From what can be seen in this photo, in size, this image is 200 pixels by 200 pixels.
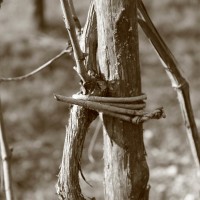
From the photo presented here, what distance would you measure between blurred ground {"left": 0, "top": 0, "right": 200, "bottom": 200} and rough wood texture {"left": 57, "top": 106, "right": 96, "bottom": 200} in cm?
175

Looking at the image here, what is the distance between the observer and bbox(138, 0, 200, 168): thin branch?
1.03 metres

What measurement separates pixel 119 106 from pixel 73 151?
12 centimetres

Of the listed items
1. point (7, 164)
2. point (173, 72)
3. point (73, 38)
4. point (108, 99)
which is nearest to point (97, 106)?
point (108, 99)

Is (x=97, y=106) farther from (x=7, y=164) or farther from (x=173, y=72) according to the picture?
(x=7, y=164)

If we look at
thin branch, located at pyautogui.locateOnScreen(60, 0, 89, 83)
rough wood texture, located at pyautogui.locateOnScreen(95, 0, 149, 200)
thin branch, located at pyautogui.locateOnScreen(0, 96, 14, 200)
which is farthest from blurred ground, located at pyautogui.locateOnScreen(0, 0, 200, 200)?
thin branch, located at pyautogui.locateOnScreen(60, 0, 89, 83)

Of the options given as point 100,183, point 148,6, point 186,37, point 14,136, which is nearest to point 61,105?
point 14,136

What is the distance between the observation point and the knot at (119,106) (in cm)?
90

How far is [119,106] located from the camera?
36.4 inches

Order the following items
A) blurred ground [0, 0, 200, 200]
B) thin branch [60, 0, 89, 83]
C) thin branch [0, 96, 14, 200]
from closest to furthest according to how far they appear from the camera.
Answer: thin branch [60, 0, 89, 83], thin branch [0, 96, 14, 200], blurred ground [0, 0, 200, 200]

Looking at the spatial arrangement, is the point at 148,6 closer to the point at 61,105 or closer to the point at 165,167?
the point at 61,105

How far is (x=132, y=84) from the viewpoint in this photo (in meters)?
0.94

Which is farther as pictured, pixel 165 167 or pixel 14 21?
pixel 14 21

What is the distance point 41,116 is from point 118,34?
9.15 feet

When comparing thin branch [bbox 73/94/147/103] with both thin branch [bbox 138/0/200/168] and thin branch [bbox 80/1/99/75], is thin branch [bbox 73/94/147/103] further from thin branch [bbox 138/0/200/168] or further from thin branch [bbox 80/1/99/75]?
thin branch [bbox 138/0/200/168]
